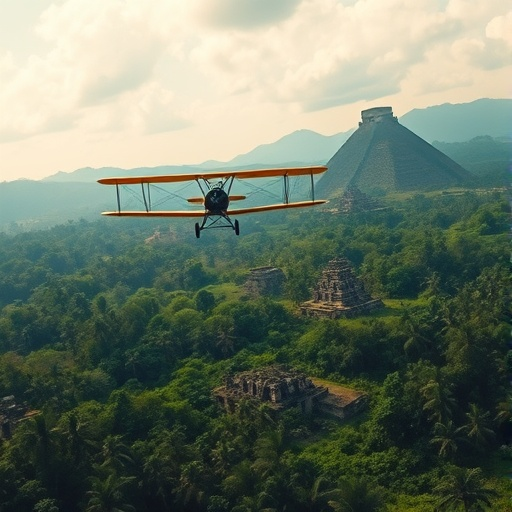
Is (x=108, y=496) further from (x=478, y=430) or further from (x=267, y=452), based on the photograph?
(x=478, y=430)

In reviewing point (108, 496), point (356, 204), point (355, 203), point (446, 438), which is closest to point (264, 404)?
point (446, 438)

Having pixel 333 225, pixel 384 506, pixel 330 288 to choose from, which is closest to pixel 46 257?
pixel 333 225

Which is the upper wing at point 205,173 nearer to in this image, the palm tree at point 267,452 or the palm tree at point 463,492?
the palm tree at point 267,452

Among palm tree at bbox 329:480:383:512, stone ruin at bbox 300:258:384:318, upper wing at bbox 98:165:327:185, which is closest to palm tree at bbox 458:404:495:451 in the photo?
palm tree at bbox 329:480:383:512

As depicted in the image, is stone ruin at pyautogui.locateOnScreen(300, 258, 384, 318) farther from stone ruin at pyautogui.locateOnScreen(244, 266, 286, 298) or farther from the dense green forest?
stone ruin at pyautogui.locateOnScreen(244, 266, 286, 298)

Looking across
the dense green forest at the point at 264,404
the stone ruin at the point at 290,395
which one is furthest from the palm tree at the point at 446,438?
the stone ruin at the point at 290,395

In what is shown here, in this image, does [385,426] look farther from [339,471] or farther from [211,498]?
[211,498]

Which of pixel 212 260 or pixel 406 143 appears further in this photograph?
pixel 406 143

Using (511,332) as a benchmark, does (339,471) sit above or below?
below
